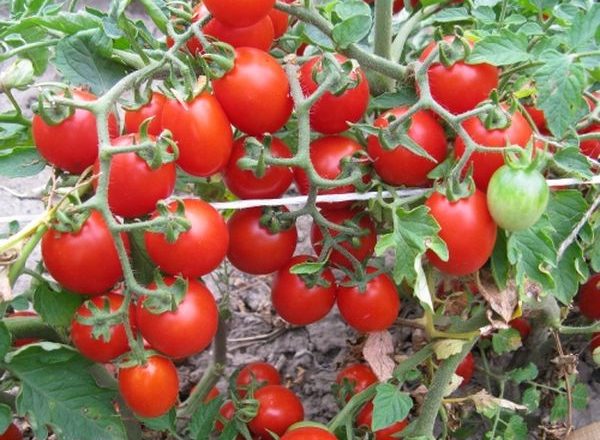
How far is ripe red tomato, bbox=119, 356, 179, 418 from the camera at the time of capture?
1.04m

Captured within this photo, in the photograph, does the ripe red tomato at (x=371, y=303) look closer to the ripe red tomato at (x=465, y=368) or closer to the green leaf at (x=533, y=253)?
the green leaf at (x=533, y=253)

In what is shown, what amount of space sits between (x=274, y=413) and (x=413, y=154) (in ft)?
1.84

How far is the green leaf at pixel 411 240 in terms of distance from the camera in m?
0.95

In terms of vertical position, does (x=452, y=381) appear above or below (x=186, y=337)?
below

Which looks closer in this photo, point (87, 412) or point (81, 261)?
point (81, 261)

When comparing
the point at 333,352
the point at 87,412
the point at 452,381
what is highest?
the point at 87,412

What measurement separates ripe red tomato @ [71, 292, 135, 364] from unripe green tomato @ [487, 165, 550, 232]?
51cm

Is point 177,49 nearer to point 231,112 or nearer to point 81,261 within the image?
point 231,112

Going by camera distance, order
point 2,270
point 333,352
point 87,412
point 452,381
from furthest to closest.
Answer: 1. point 333,352
2. point 452,381
3. point 87,412
4. point 2,270

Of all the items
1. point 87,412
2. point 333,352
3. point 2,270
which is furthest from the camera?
point 333,352

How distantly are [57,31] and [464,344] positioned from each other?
2.58 feet

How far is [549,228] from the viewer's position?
0.99 meters

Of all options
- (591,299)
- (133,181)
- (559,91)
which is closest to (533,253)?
(559,91)

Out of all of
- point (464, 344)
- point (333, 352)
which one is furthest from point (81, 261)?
point (333, 352)
